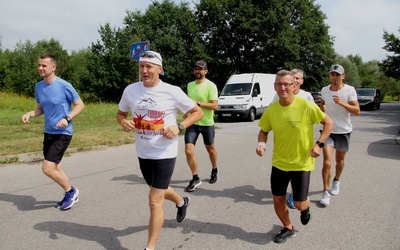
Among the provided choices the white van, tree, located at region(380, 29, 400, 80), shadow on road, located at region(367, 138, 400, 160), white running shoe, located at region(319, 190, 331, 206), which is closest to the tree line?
tree, located at region(380, 29, 400, 80)

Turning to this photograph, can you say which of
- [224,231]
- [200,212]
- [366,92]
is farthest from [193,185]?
[366,92]

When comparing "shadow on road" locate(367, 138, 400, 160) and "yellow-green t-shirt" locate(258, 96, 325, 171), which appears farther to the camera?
"shadow on road" locate(367, 138, 400, 160)

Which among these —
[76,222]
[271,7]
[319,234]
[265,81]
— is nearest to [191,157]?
[76,222]

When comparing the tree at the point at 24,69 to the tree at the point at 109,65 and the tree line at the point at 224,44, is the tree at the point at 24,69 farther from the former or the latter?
the tree at the point at 109,65

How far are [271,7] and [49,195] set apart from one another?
33766mm

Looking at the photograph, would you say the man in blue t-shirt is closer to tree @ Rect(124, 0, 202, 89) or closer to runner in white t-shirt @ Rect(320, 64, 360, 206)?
runner in white t-shirt @ Rect(320, 64, 360, 206)

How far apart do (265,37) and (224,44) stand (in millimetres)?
4781

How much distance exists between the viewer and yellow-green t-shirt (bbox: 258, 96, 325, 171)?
347cm

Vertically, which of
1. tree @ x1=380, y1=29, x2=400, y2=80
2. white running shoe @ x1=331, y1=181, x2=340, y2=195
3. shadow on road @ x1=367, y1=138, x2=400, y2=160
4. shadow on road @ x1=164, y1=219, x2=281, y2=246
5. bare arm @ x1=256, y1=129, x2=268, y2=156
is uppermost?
tree @ x1=380, y1=29, x2=400, y2=80

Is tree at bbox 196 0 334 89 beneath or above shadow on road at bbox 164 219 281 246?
above

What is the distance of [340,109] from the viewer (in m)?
4.98

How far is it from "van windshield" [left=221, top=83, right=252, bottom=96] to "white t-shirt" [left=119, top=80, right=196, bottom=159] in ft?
49.7

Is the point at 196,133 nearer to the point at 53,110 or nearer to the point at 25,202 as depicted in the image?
the point at 53,110

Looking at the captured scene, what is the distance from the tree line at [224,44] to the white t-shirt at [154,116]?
30.7 metres
